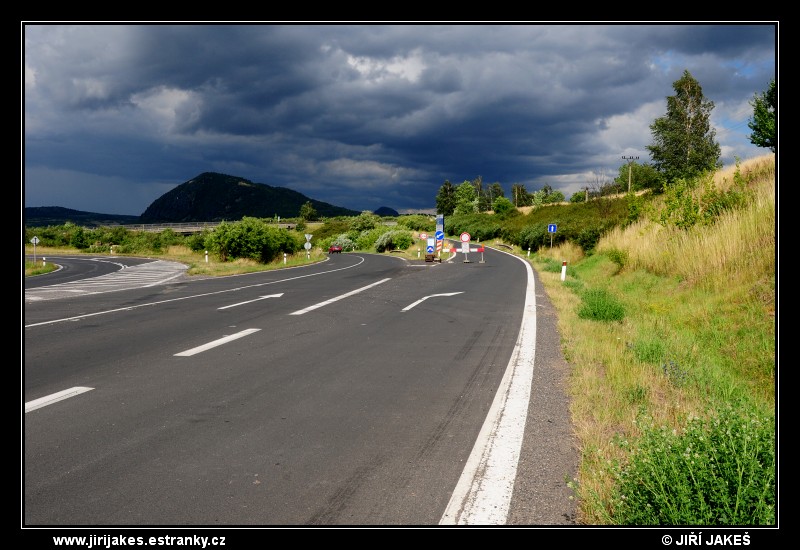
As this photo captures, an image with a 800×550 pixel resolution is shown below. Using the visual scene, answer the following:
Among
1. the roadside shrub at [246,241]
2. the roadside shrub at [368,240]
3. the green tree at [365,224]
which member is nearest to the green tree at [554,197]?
the green tree at [365,224]

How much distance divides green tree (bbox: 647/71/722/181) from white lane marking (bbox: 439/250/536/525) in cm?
6018

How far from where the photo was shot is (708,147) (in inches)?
2234

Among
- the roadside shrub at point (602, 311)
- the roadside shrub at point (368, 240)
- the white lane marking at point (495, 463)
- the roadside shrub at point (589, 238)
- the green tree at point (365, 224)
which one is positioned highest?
the green tree at point (365, 224)

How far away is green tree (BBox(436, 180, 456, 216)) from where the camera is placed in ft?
474

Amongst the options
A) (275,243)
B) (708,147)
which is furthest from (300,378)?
(708,147)

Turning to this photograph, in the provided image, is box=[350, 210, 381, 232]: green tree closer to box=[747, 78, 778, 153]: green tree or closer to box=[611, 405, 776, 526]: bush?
box=[747, 78, 778, 153]: green tree

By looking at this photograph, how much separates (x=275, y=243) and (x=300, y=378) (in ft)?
129

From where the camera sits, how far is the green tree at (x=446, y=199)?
144 m

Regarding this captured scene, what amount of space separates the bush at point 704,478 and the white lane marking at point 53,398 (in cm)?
529

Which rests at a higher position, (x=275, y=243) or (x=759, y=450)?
(x=275, y=243)

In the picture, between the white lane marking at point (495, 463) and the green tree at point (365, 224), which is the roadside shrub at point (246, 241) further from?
the green tree at point (365, 224)

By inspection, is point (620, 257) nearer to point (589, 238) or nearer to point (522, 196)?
point (589, 238)

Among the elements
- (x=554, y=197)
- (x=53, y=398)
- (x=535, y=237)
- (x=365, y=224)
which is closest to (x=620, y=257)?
(x=53, y=398)
